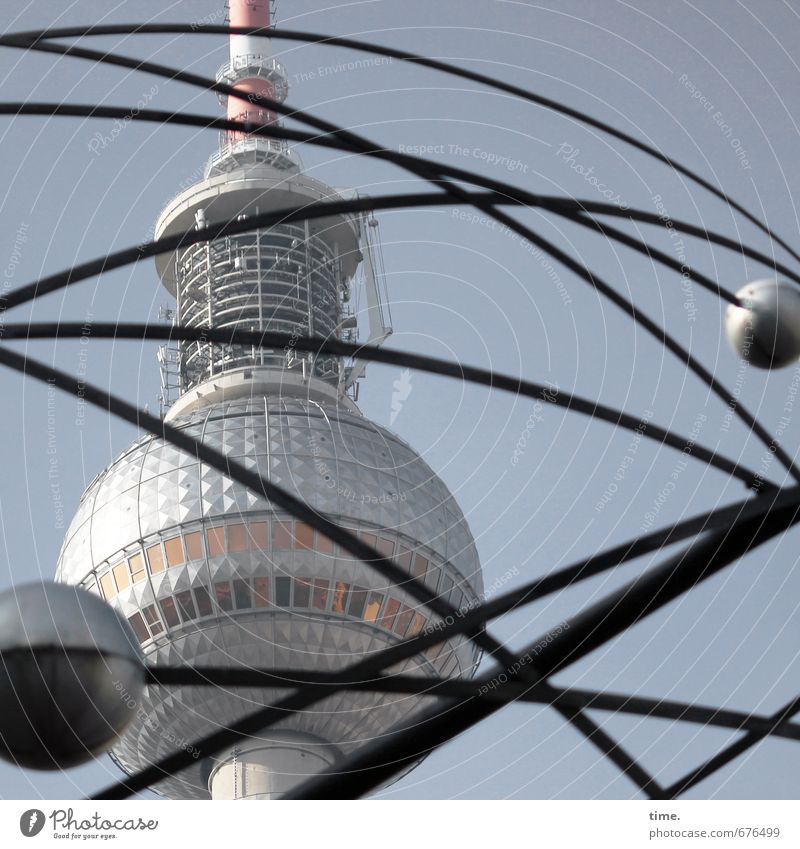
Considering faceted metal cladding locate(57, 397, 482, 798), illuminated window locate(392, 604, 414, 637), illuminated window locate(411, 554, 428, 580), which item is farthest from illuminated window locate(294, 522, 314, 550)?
illuminated window locate(392, 604, 414, 637)

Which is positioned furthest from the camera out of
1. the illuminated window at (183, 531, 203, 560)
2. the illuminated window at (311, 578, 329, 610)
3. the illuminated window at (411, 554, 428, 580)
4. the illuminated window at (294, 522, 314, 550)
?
the illuminated window at (183, 531, 203, 560)

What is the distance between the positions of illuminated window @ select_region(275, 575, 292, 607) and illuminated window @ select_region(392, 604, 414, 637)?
3092 mm

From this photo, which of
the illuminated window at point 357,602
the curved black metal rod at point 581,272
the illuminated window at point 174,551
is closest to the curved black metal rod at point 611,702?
the curved black metal rod at point 581,272

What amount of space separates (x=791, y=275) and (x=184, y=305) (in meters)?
32.4

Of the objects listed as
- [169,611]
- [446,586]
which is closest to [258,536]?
[169,611]

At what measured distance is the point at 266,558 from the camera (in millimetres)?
43062

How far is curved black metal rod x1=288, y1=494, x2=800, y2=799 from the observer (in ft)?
16.0

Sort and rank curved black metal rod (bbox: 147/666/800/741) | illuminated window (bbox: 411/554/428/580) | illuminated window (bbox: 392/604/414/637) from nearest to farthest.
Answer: curved black metal rod (bbox: 147/666/800/741) → illuminated window (bbox: 392/604/414/637) → illuminated window (bbox: 411/554/428/580)

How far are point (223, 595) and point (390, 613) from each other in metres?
5.13

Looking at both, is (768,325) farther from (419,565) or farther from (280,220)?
(419,565)

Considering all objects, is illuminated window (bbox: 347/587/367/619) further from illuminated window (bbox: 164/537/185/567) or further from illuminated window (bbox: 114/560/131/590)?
illuminated window (bbox: 114/560/131/590)

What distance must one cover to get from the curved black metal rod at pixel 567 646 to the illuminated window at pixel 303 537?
125 ft
